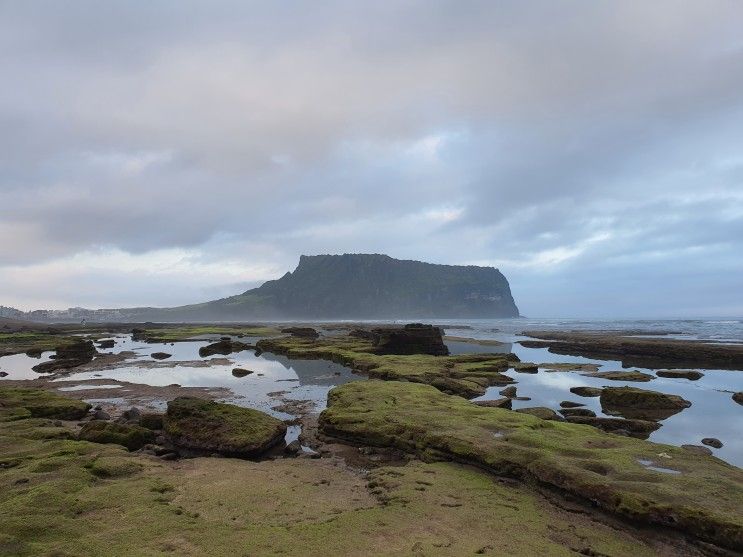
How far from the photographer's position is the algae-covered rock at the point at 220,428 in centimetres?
1973

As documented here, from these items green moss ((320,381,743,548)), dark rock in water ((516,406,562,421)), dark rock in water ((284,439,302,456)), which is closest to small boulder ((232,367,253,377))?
green moss ((320,381,743,548))

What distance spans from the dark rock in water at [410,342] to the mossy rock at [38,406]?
143ft

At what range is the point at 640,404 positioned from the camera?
107 feet

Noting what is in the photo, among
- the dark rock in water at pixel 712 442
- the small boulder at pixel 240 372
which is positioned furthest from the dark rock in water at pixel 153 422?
the dark rock in water at pixel 712 442

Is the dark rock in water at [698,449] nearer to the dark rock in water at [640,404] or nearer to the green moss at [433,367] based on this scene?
the dark rock in water at [640,404]

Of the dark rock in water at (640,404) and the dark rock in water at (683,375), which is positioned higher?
the dark rock in water at (640,404)

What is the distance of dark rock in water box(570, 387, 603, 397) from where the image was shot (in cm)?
3753

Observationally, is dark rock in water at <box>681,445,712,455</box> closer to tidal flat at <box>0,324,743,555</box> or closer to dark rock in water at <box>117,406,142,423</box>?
tidal flat at <box>0,324,743,555</box>

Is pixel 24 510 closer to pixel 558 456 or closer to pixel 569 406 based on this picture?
pixel 558 456

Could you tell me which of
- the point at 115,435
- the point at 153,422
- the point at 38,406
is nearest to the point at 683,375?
the point at 153,422

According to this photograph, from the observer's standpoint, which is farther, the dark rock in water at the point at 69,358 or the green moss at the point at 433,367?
the dark rock in water at the point at 69,358

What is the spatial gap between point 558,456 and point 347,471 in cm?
829

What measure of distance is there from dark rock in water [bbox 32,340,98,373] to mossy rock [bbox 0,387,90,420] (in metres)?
27.6

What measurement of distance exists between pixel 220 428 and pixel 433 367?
101ft
